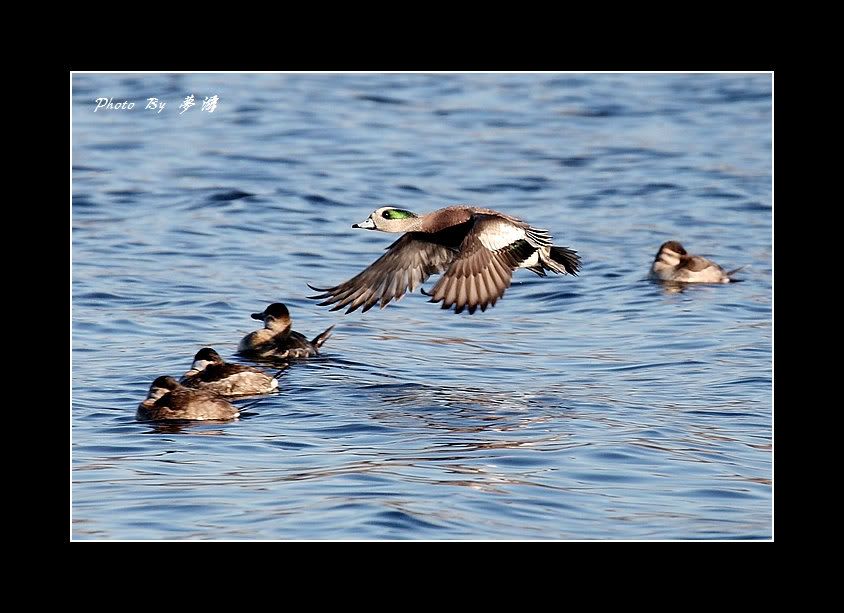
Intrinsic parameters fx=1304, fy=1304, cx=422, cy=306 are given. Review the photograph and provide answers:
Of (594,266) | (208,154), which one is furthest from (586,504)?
(208,154)

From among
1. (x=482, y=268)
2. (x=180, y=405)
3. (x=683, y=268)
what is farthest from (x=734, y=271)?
(x=180, y=405)

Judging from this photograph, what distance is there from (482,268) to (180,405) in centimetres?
238

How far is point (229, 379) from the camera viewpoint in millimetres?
9844

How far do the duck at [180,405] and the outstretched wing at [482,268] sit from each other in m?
1.71

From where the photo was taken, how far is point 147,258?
14336mm


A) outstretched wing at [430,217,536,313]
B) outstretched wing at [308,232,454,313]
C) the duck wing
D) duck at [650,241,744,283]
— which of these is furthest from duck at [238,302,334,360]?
the duck wing

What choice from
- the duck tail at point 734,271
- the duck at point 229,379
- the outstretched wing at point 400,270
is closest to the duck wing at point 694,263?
the duck tail at point 734,271

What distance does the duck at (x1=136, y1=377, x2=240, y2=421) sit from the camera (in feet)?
29.9

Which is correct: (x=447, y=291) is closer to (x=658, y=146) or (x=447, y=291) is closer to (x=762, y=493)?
(x=762, y=493)

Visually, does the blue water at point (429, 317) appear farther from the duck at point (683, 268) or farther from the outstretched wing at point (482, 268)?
the outstretched wing at point (482, 268)

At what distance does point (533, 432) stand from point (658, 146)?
40.8 feet

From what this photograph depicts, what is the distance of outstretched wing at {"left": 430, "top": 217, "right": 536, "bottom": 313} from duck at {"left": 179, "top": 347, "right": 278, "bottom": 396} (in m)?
1.57

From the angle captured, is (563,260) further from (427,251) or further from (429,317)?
(429,317)

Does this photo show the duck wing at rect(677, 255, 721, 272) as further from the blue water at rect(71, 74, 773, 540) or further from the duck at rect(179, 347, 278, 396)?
the duck at rect(179, 347, 278, 396)
